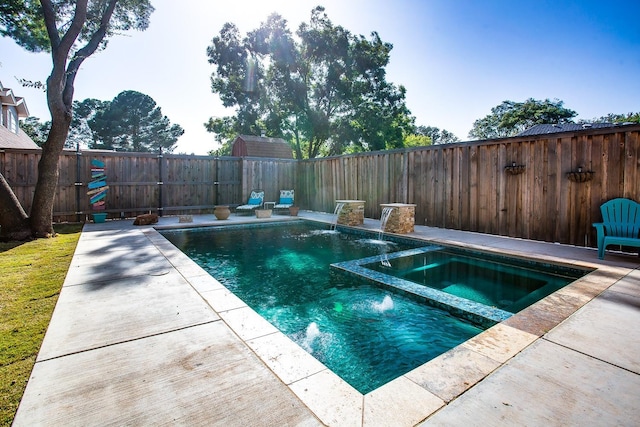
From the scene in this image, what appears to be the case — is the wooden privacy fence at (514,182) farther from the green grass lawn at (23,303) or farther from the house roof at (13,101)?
the house roof at (13,101)

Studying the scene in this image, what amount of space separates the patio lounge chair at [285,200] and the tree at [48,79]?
5.48 meters

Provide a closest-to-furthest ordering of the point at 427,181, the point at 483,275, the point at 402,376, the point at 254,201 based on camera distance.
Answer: the point at 402,376
the point at 483,275
the point at 427,181
the point at 254,201

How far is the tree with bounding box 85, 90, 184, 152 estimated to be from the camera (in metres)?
25.3

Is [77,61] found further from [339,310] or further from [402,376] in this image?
[402,376]

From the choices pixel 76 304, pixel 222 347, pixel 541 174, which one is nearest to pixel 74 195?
pixel 76 304

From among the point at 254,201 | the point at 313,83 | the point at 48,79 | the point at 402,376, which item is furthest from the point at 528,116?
the point at 402,376

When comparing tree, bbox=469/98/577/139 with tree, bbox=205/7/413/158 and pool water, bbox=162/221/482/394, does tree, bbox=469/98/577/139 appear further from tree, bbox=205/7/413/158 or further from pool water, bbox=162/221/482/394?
pool water, bbox=162/221/482/394

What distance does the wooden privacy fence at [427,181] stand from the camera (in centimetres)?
484

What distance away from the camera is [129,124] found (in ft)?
86.2

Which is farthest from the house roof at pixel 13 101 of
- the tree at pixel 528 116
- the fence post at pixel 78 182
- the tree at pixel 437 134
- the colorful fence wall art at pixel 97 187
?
the tree at pixel 437 134

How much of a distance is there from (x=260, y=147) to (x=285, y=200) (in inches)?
380

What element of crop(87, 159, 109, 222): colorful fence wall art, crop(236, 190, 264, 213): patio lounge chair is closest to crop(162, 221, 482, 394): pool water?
crop(236, 190, 264, 213): patio lounge chair

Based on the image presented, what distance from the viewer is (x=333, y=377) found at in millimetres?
1600

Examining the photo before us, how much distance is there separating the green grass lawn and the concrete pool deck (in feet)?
0.21
